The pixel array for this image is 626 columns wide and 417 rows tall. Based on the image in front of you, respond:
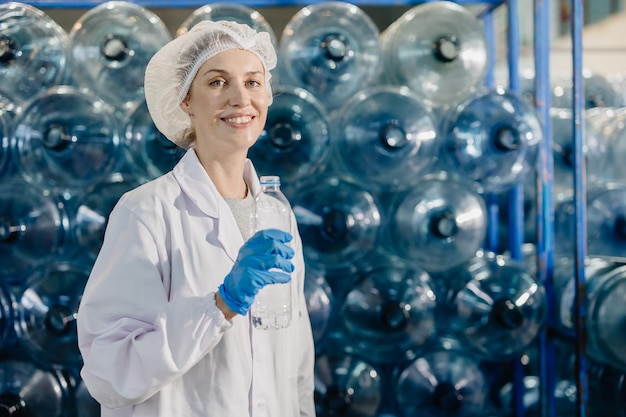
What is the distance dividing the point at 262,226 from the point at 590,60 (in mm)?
5804

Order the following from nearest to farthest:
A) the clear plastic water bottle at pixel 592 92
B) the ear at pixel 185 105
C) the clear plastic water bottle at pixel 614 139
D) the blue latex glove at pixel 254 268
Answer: the blue latex glove at pixel 254 268 → the ear at pixel 185 105 → the clear plastic water bottle at pixel 614 139 → the clear plastic water bottle at pixel 592 92

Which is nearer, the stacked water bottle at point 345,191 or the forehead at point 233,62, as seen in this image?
the forehead at point 233,62

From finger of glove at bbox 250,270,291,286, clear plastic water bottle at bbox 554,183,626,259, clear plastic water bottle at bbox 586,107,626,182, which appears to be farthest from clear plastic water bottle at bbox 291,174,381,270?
finger of glove at bbox 250,270,291,286

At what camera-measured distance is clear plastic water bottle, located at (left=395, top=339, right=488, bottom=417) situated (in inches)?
102

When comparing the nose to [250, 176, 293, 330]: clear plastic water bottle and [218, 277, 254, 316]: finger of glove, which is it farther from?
[218, 277, 254, 316]: finger of glove

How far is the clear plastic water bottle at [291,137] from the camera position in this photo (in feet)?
8.15

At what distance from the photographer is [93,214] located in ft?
8.38

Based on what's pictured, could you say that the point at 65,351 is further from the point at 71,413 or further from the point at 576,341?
the point at 576,341

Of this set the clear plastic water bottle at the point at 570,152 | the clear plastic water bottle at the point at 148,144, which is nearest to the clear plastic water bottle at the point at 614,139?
the clear plastic water bottle at the point at 570,152

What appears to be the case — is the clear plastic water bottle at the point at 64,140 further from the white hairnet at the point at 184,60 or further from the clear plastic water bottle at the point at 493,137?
the clear plastic water bottle at the point at 493,137

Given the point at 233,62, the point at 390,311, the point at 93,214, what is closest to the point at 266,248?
the point at 233,62

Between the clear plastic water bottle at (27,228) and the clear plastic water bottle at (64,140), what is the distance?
75 millimetres

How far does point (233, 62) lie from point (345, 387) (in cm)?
158

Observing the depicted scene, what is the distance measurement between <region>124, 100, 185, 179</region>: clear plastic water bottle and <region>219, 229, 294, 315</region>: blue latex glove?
4.81 feet
